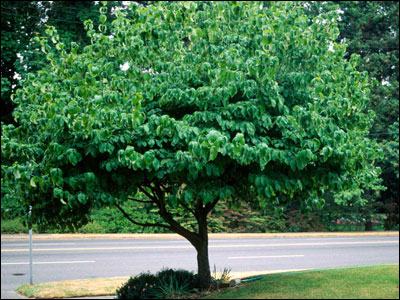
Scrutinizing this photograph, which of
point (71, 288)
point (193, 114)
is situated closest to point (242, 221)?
point (71, 288)

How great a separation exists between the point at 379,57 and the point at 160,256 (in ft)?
58.2

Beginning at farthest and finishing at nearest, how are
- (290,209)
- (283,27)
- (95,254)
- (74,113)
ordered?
(290,209) < (95,254) < (283,27) < (74,113)

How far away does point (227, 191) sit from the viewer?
21.0 feet

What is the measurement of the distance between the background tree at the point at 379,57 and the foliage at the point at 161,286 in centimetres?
1887

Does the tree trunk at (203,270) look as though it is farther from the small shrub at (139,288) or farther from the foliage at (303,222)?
the foliage at (303,222)

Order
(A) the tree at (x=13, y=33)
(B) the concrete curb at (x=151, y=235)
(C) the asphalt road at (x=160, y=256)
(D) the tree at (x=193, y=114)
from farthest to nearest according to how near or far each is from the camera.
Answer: (A) the tree at (x=13, y=33) → (B) the concrete curb at (x=151, y=235) → (C) the asphalt road at (x=160, y=256) → (D) the tree at (x=193, y=114)

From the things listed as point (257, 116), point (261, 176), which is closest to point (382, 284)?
point (261, 176)

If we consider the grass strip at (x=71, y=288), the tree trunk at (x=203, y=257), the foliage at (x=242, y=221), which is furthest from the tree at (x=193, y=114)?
the foliage at (x=242, y=221)

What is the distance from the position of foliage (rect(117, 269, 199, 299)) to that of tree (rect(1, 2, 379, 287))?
162 cm

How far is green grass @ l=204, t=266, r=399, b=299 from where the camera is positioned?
7.09 m

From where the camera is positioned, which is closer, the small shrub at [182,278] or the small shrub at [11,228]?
the small shrub at [182,278]

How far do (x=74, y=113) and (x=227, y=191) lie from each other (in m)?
2.17

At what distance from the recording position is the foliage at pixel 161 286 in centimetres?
794

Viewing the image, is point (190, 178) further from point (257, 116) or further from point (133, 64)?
point (133, 64)
